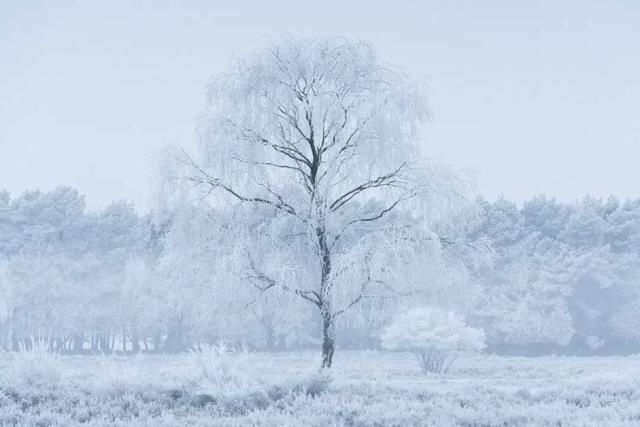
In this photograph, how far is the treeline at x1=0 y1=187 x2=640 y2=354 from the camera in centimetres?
5497

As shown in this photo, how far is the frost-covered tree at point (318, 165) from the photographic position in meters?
16.0

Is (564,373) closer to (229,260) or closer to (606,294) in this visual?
(229,260)

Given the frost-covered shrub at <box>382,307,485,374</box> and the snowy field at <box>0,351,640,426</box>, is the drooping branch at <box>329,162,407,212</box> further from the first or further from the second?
the frost-covered shrub at <box>382,307,485,374</box>

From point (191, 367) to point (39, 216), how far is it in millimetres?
51317

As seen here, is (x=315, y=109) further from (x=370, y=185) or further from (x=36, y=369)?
(x=36, y=369)

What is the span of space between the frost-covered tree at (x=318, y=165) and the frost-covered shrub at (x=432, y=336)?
18786 mm

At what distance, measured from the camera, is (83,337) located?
61844 millimetres

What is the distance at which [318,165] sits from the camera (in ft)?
55.5

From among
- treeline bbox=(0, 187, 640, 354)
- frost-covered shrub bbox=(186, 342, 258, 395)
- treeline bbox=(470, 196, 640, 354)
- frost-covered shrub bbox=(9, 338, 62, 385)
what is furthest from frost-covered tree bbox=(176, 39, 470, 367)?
treeline bbox=(470, 196, 640, 354)

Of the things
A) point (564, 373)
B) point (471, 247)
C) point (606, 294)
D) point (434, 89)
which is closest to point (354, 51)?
point (434, 89)

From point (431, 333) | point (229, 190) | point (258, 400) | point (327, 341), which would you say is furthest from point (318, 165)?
point (431, 333)

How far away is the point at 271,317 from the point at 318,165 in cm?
3623

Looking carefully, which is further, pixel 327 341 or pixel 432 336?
pixel 432 336

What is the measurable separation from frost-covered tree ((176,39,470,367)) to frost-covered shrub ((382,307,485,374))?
18.8 m
